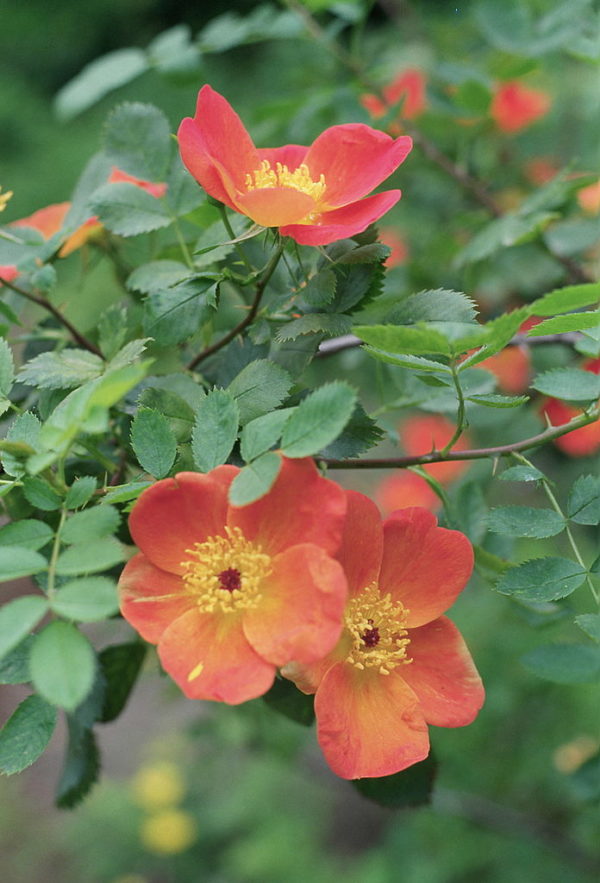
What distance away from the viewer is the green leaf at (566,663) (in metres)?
0.49

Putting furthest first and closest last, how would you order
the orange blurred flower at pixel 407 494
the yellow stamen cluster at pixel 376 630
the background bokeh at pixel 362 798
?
the orange blurred flower at pixel 407 494 → the background bokeh at pixel 362 798 → the yellow stamen cluster at pixel 376 630

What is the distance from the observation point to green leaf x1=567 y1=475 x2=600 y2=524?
1.49 feet

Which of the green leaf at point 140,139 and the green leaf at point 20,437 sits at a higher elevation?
the green leaf at point 140,139

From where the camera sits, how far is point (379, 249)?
411 millimetres

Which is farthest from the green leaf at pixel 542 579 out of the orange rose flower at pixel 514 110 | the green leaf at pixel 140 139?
the orange rose flower at pixel 514 110

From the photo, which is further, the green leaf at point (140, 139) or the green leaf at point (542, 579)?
the green leaf at point (140, 139)

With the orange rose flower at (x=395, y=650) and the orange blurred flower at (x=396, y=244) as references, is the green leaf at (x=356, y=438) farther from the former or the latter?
the orange blurred flower at (x=396, y=244)

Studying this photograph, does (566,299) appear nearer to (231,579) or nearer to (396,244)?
(231,579)

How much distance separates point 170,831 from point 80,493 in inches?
55.9

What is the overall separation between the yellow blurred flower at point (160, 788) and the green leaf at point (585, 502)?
4.52ft

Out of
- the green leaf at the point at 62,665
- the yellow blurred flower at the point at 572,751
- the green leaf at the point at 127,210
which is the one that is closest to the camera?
the green leaf at the point at 62,665

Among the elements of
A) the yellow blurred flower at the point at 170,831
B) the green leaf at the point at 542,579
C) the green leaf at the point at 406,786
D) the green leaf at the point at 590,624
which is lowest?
the yellow blurred flower at the point at 170,831

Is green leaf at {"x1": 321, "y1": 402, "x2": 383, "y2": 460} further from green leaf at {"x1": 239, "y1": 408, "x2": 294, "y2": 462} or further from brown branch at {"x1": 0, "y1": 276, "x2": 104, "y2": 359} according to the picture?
brown branch at {"x1": 0, "y1": 276, "x2": 104, "y2": 359}

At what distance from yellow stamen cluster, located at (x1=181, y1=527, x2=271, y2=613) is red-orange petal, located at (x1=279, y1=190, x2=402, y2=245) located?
0.44ft
